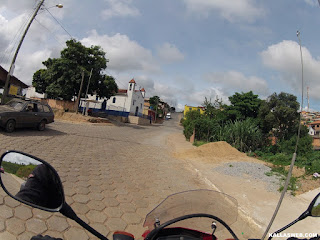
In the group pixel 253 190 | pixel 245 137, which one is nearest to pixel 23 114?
pixel 253 190

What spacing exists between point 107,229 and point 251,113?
620 inches

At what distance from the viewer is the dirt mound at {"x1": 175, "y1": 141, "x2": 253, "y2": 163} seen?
9.55 metres

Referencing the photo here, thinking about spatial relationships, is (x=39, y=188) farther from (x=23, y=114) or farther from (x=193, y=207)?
(x=23, y=114)

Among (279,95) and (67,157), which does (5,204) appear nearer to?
(67,157)

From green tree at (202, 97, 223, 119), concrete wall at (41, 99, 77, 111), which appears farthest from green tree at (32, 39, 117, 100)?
green tree at (202, 97, 223, 119)

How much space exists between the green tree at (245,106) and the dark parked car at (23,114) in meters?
13.4

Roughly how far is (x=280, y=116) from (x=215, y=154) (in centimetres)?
663

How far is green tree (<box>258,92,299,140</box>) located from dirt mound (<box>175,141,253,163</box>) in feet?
16.5

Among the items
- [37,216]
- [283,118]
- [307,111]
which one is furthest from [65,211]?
[283,118]

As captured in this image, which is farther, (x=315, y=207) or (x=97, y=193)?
(x=97, y=193)

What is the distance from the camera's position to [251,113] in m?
16.2

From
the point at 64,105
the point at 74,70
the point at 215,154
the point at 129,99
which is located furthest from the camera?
the point at 129,99

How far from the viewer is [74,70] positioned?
78.3ft

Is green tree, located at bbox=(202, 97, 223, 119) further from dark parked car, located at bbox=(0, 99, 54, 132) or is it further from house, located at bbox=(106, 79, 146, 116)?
house, located at bbox=(106, 79, 146, 116)
